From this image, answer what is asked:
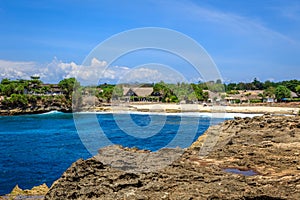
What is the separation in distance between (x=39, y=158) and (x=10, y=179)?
7.23 metres

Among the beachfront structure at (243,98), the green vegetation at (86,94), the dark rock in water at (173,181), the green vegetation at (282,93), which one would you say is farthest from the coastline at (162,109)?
the dark rock in water at (173,181)

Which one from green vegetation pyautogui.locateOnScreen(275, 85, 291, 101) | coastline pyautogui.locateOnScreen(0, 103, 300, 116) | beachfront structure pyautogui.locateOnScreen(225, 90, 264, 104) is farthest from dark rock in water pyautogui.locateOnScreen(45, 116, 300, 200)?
beachfront structure pyautogui.locateOnScreen(225, 90, 264, 104)

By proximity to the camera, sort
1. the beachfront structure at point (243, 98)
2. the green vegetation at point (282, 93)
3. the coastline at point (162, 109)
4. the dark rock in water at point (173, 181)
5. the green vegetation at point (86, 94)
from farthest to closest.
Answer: the beachfront structure at point (243, 98), the green vegetation at point (282, 93), the green vegetation at point (86, 94), the coastline at point (162, 109), the dark rock in water at point (173, 181)

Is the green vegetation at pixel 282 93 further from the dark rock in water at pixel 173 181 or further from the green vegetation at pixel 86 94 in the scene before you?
the dark rock in water at pixel 173 181

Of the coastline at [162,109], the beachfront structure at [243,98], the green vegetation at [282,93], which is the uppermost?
the green vegetation at [282,93]

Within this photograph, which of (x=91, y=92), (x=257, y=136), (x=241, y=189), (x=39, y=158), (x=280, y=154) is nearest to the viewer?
(x=241, y=189)

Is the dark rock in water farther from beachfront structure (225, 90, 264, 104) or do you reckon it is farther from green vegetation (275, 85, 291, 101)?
beachfront structure (225, 90, 264, 104)

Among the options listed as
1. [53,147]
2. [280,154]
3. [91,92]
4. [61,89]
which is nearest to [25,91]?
[61,89]

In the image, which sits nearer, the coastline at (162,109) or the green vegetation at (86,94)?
the coastline at (162,109)

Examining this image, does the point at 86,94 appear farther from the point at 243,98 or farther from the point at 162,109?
the point at 243,98

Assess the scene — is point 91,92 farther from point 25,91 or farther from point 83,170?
point 83,170

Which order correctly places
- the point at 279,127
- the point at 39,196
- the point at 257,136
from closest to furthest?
1. the point at 39,196
2. the point at 257,136
3. the point at 279,127

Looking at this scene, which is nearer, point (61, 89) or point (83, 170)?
point (83, 170)

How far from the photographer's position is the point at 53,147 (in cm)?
3503
